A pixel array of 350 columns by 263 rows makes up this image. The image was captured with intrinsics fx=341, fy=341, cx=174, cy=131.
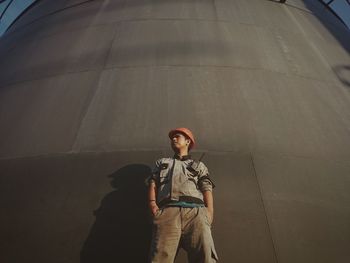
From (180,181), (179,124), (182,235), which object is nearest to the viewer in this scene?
(182,235)

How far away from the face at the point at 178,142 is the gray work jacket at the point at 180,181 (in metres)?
0.14

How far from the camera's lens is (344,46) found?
7086 mm

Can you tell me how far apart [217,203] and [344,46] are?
5.35 meters

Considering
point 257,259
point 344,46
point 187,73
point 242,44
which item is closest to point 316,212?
point 257,259

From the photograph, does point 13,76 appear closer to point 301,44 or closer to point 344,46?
point 301,44

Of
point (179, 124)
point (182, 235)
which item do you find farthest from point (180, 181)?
point (179, 124)

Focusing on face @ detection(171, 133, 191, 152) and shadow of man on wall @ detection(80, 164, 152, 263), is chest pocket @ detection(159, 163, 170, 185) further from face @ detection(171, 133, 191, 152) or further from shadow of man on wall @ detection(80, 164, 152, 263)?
shadow of man on wall @ detection(80, 164, 152, 263)

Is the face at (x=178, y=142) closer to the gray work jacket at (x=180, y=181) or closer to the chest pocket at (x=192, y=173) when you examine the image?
the gray work jacket at (x=180, y=181)

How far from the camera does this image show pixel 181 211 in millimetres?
2777

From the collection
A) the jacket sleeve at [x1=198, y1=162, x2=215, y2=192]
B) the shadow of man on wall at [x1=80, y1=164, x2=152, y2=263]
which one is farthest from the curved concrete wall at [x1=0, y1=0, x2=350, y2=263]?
the jacket sleeve at [x1=198, y1=162, x2=215, y2=192]

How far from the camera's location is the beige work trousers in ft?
8.57

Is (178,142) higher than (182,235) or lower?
higher

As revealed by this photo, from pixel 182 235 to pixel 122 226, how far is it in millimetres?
867

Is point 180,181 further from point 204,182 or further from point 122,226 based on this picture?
point 122,226
